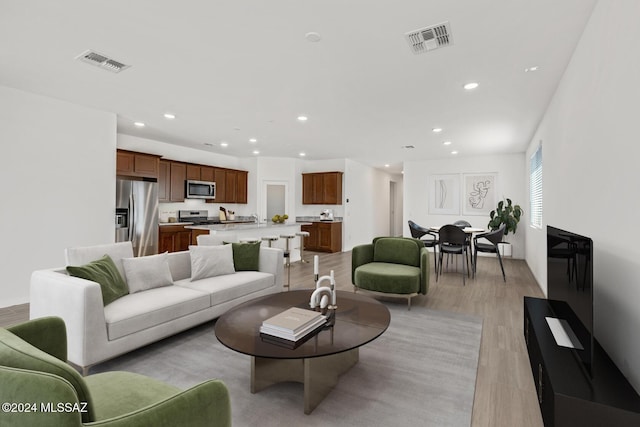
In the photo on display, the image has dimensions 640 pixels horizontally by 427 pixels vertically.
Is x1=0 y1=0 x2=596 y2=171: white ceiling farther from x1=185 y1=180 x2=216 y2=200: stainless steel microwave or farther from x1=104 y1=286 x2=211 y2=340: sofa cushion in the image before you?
x1=104 y1=286 x2=211 y2=340: sofa cushion

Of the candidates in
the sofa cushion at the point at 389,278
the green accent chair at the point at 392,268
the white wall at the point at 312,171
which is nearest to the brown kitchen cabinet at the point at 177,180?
the white wall at the point at 312,171

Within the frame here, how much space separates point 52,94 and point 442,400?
544cm

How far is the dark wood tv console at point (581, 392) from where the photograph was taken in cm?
131

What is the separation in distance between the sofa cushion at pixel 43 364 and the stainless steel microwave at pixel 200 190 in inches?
252

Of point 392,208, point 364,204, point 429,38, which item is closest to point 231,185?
point 364,204

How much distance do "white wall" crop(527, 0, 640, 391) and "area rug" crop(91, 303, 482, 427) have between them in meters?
0.97

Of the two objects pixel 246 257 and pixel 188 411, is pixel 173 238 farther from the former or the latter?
pixel 188 411

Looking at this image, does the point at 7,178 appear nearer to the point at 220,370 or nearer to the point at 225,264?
the point at 225,264

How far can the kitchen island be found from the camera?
5.21m

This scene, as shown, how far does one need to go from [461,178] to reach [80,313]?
826 cm

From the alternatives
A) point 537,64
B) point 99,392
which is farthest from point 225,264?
point 537,64

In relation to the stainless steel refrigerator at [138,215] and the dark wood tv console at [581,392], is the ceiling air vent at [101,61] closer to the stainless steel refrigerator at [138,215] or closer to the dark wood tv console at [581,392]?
the stainless steel refrigerator at [138,215]

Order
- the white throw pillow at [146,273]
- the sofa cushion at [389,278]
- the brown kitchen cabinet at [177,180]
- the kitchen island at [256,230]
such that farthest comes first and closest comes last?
the brown kitchen cabinet at [177,180] → the kitchen island at [256,230] → the sofa cushion at [389,278] → the white throw pillow at [146,273]

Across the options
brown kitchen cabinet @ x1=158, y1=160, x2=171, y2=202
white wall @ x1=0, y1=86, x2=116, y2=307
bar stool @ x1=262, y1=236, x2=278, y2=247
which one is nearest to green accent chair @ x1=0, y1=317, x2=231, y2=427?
white wall @ x1=0, y1=86, x2=116, y2=307
